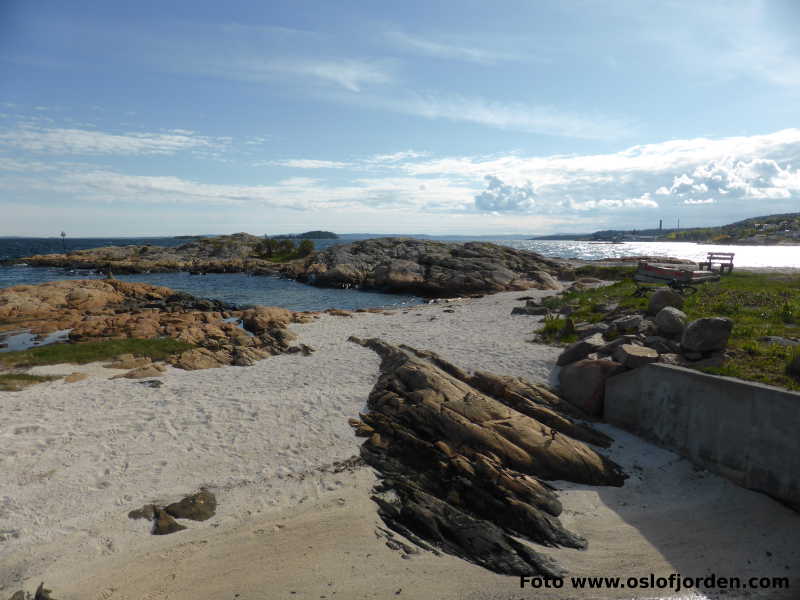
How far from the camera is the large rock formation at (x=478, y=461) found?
714 centimetres

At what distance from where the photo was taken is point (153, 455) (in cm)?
937

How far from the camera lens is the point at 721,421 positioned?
8680 mm

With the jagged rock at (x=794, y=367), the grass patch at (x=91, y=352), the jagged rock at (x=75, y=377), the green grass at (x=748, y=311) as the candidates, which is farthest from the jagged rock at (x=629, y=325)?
the jagged rock at (x=75, y=377)

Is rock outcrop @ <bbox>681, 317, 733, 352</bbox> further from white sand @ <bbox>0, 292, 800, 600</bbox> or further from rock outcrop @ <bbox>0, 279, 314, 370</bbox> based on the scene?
rock outcrop @ <bbox>0, 279, 314, 370</bbox>

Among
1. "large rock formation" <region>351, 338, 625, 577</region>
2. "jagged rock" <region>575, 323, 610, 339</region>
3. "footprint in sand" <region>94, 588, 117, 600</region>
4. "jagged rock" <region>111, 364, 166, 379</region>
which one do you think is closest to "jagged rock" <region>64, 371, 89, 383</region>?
"jagged rock" <region>111, 364, 166, 379</region>

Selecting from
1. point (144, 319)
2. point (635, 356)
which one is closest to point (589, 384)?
point (635, 356)

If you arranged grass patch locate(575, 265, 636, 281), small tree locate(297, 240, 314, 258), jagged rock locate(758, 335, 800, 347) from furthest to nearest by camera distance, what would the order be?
1. small tree locate(297, 240, 314, 258)
2. grass patch locate(575, 265, 636, 281)
3. jagged rock locate(758, 335, 800, 347)

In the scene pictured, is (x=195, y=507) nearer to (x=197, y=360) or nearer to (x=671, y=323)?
(x=197, y=360)

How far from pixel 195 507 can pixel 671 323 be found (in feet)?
44.1

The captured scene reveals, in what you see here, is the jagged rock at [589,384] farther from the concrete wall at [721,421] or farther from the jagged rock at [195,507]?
the jagged rock at [195,507]

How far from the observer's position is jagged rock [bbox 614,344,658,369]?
11.0 metres

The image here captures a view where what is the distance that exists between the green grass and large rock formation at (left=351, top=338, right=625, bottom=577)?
3992 mm

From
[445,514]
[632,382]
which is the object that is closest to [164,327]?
[445,514]

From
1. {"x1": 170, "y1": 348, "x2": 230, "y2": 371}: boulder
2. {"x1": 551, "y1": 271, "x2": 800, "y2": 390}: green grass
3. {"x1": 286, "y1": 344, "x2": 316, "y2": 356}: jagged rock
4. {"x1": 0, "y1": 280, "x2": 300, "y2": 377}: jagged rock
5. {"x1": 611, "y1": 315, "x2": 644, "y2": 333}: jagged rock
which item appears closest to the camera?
{"x1": 551, "y1": 271, "x2": 800, "y2": 390}: green grass
